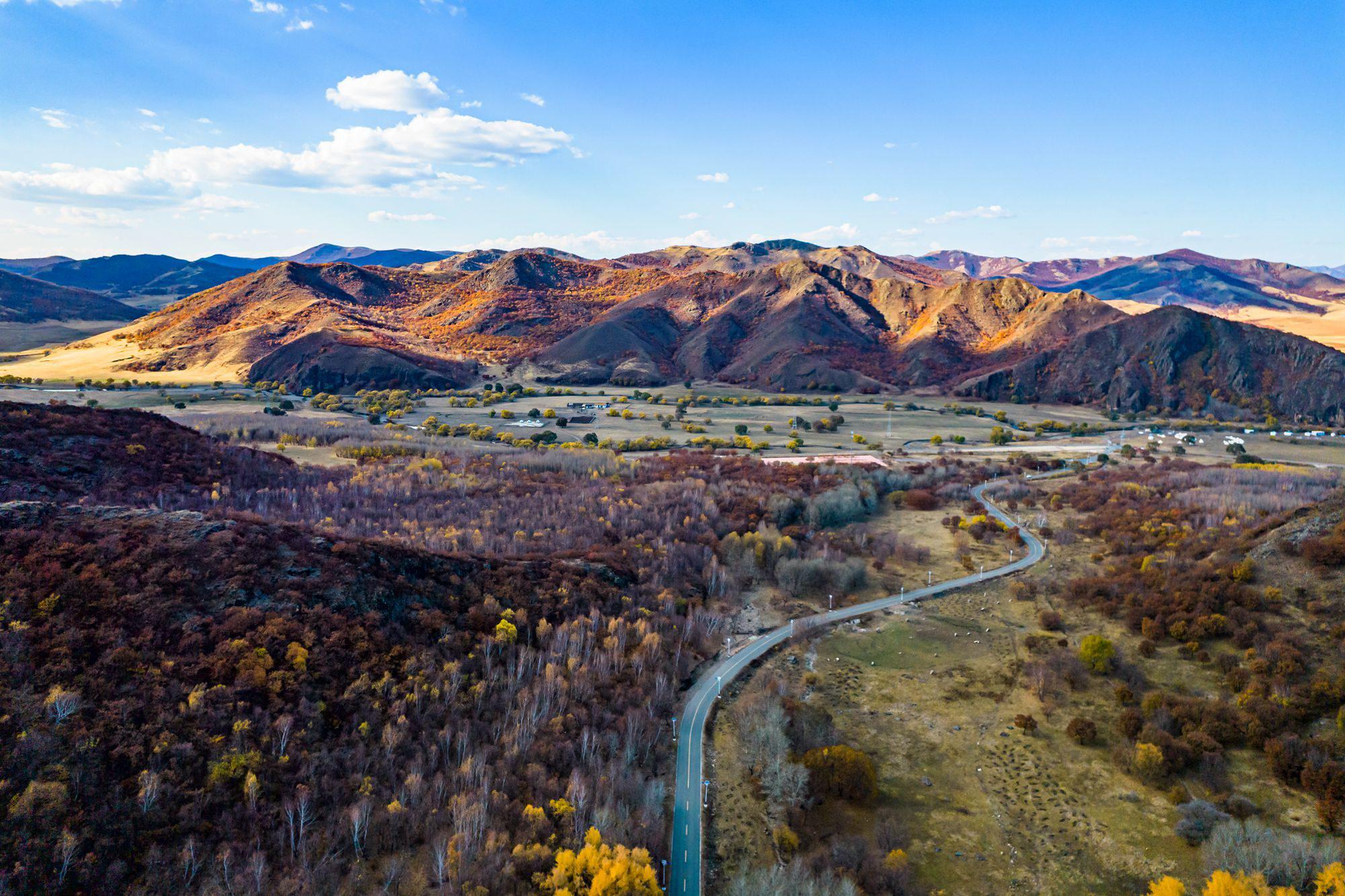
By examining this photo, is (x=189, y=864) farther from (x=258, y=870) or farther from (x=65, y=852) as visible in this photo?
(x=65, y=852)

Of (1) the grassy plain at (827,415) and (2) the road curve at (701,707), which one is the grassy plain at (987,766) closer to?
(2) the road curve at (701,707)

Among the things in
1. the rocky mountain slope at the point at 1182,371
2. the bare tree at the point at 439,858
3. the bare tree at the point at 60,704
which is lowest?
the bare tree at the point at 439,858

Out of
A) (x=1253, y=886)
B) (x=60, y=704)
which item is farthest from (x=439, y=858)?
(x=1253, y=886)

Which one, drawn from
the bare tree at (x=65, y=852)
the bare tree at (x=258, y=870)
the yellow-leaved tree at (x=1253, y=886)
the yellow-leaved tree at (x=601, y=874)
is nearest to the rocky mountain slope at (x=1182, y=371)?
the yellow-leaved tree at (x=1253, y=886)

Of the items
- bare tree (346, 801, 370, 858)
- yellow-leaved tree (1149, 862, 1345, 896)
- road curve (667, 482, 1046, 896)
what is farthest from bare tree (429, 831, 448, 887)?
yellow-leaved tree (1149, 862, 1345, 896)

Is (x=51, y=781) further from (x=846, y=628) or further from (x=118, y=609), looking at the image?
(x=846, y=628)

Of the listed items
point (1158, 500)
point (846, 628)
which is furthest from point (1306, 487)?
point (846, 628)

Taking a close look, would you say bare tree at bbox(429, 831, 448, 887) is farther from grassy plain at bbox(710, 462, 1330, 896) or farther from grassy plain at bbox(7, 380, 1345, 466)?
grassy plain at bbox(7, 380, 1345, 466)
